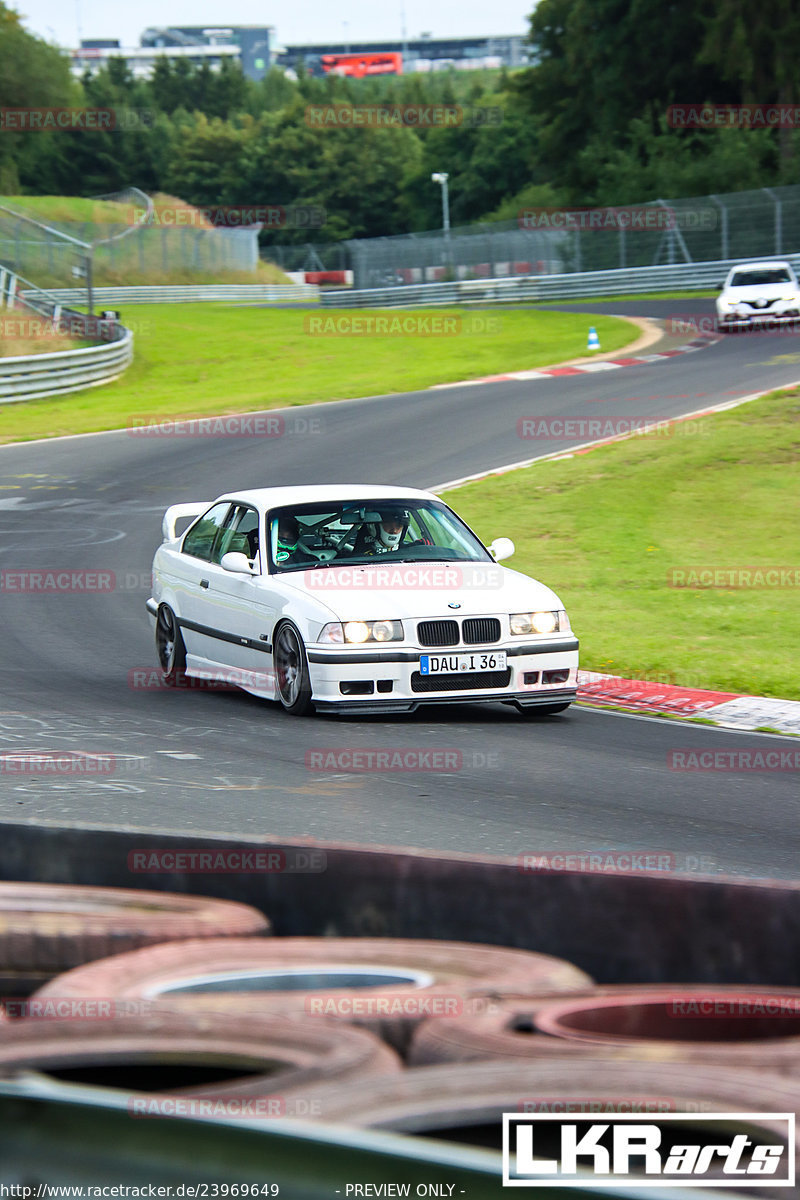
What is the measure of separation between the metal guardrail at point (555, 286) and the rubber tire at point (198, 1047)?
4534cm

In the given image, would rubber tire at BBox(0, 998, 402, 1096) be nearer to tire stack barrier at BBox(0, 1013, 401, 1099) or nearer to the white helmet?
tire stack barrier at BBox(0, 1013, 401, 1099)

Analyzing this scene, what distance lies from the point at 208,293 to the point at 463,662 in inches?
2301

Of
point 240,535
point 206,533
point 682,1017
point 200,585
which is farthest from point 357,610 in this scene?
point 682,1017

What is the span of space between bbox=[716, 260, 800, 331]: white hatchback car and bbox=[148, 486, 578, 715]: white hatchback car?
25.3 metres

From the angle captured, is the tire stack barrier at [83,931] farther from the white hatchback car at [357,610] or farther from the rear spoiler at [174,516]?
the rear spoiler at [174,516]

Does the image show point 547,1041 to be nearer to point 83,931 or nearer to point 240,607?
point 83,931

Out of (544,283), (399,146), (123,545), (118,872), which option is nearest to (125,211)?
(544,283)

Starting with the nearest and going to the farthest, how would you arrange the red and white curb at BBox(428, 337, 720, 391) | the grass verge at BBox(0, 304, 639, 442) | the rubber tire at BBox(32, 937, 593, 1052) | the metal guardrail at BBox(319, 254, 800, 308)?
the rubber tire at BBox(32, 937, 593, 1052)
the grass verge at BBox(0, 304, 639, 442)
the red and white curb at BBox(428, 337, 720, 391)
the metal guardrail at BBox(319, 254, 800, 308)

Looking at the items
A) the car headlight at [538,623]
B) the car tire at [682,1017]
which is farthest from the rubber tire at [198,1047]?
the car headlight at [538,623]

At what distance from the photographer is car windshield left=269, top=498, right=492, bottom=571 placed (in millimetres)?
10453

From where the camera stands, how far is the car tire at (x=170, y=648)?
1125 centimetres

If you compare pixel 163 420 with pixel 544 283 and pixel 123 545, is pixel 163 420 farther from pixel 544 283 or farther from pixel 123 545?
pixel 544 283

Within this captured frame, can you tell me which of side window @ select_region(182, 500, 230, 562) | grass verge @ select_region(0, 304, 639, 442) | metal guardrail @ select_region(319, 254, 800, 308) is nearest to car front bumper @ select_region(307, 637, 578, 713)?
side window @ select_region(182, 500, 230, 562)

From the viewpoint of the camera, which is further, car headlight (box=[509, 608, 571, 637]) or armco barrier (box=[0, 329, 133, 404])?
armco barrier (box=[0, 329, 133, 404])
